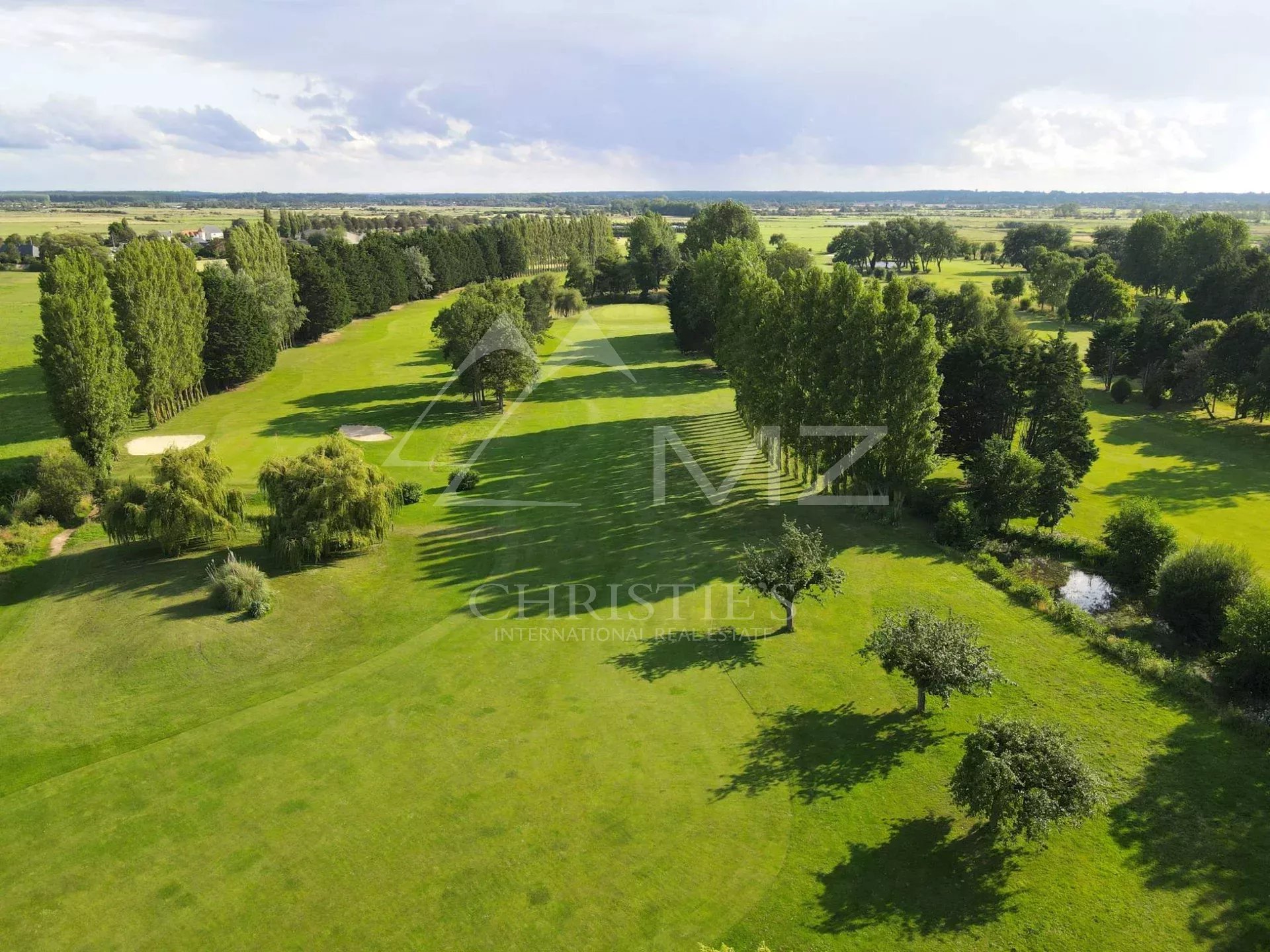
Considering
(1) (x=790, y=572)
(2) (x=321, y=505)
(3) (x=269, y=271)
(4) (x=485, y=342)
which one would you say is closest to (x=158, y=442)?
(4) (x=485, y=342)

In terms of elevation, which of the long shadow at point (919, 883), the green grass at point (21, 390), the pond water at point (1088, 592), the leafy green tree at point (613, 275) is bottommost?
the long shadow at point (919, 883)

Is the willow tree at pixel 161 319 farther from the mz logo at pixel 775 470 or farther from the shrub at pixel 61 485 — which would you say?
the mz logo at pixel 775 470

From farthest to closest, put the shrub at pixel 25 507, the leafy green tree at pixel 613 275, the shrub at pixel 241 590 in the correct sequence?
the leafy green tree at pixel 613 275 < the shrub at pixel 25 507 < the shrub at pixel 241 590

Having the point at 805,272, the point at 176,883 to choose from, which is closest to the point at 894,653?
the point at 176,883

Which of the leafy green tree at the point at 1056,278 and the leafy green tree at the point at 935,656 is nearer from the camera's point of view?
the leafy green tree at the point at 935,656

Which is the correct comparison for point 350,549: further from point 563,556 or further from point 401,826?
point 401,826

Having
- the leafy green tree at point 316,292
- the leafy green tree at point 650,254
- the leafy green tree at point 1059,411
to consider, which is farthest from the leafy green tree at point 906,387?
the leafy green tree at point 650,254

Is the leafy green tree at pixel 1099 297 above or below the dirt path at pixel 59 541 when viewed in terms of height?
above
